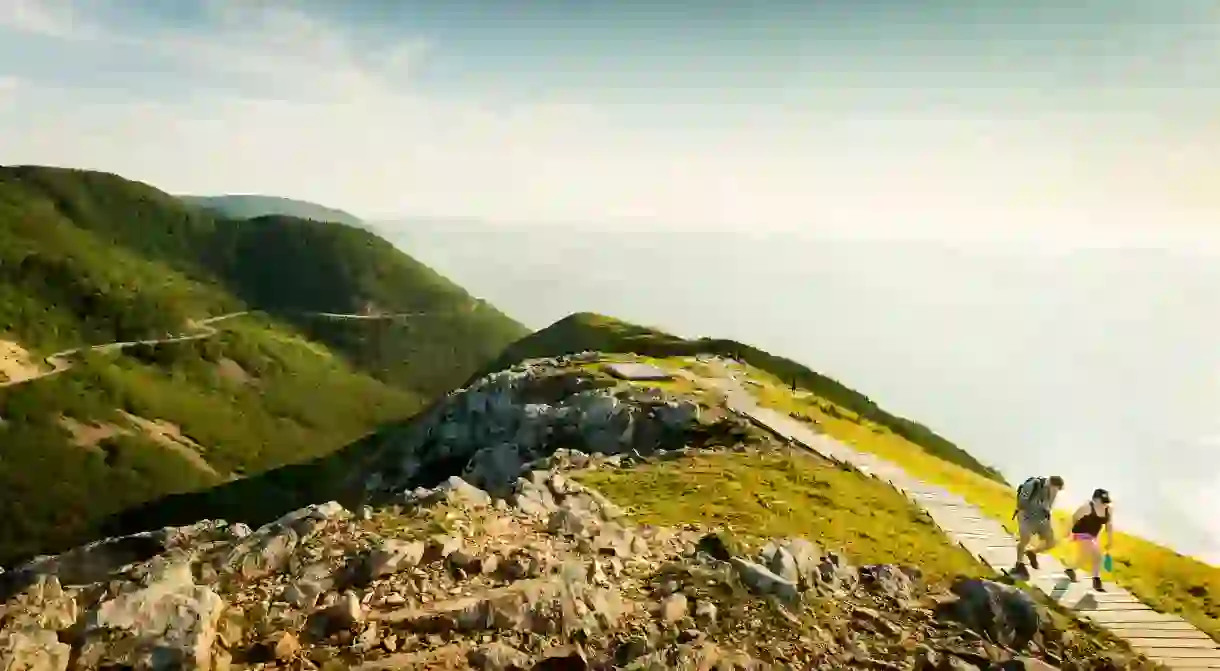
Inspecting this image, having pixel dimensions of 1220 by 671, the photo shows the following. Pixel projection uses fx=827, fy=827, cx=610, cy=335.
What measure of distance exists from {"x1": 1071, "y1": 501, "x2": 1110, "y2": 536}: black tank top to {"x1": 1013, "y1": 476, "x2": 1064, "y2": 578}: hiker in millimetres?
679

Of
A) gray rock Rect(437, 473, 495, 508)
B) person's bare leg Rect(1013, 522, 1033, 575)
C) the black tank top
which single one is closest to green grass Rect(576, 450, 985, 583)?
person's bare leg Rect(1013, 522, 1033, 575)

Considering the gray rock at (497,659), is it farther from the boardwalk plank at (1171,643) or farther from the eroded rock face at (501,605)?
the boardwalk plank at (1171,643)

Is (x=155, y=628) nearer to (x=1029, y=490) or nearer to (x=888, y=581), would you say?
(x=888, y=581)

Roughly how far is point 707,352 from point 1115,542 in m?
46.8

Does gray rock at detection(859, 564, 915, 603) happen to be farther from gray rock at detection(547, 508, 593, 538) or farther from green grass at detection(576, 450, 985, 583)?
gray rock at detection(547, 508, 593, 538)

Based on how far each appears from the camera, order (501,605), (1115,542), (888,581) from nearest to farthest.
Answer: (501,605), (888,581), (1115,542)

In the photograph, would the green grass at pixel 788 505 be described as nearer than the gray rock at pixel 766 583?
No

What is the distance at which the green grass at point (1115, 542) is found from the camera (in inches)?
798

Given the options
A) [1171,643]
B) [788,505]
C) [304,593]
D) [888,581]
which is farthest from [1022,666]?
[304,593]

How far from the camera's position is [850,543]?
22.0m

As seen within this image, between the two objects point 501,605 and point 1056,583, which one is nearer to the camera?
point 501,605

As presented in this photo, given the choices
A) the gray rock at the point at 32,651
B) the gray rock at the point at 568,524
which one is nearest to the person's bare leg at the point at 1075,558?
the gray rock at the point at 568,524

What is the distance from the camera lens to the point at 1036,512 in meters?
21.1

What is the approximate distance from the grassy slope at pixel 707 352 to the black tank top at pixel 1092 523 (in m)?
34.7
